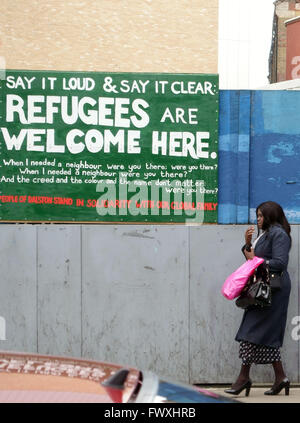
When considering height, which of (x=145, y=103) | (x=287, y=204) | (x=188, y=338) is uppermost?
(x=145, y=103)

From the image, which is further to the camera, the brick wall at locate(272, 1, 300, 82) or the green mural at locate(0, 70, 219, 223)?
the brick wall at locate(272, 1, 300, 82)

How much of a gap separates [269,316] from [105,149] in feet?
7.81

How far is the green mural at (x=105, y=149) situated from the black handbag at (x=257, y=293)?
3.75 feet

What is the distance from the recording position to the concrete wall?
7.61 m

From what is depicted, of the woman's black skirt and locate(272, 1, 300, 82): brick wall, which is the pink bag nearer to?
the woman's black skirt

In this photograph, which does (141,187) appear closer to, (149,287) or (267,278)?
(149,287)

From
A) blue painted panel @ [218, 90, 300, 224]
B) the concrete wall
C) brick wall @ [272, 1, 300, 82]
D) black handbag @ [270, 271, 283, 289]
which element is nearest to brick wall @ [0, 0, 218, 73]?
brick wall @ [272, 1, 300, 82]

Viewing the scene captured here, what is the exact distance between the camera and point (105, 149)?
7840 millimetres

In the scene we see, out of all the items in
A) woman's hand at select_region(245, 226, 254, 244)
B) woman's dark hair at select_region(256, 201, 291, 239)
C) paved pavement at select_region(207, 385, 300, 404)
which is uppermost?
woman's dark hair at select_region(256, 201, 291, 239)

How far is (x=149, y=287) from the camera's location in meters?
7.63

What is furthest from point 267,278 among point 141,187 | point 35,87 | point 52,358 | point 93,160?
point 52,358

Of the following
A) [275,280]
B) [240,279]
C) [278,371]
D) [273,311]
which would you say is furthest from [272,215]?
[278,371]

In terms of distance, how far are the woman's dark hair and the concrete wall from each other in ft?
2.29
